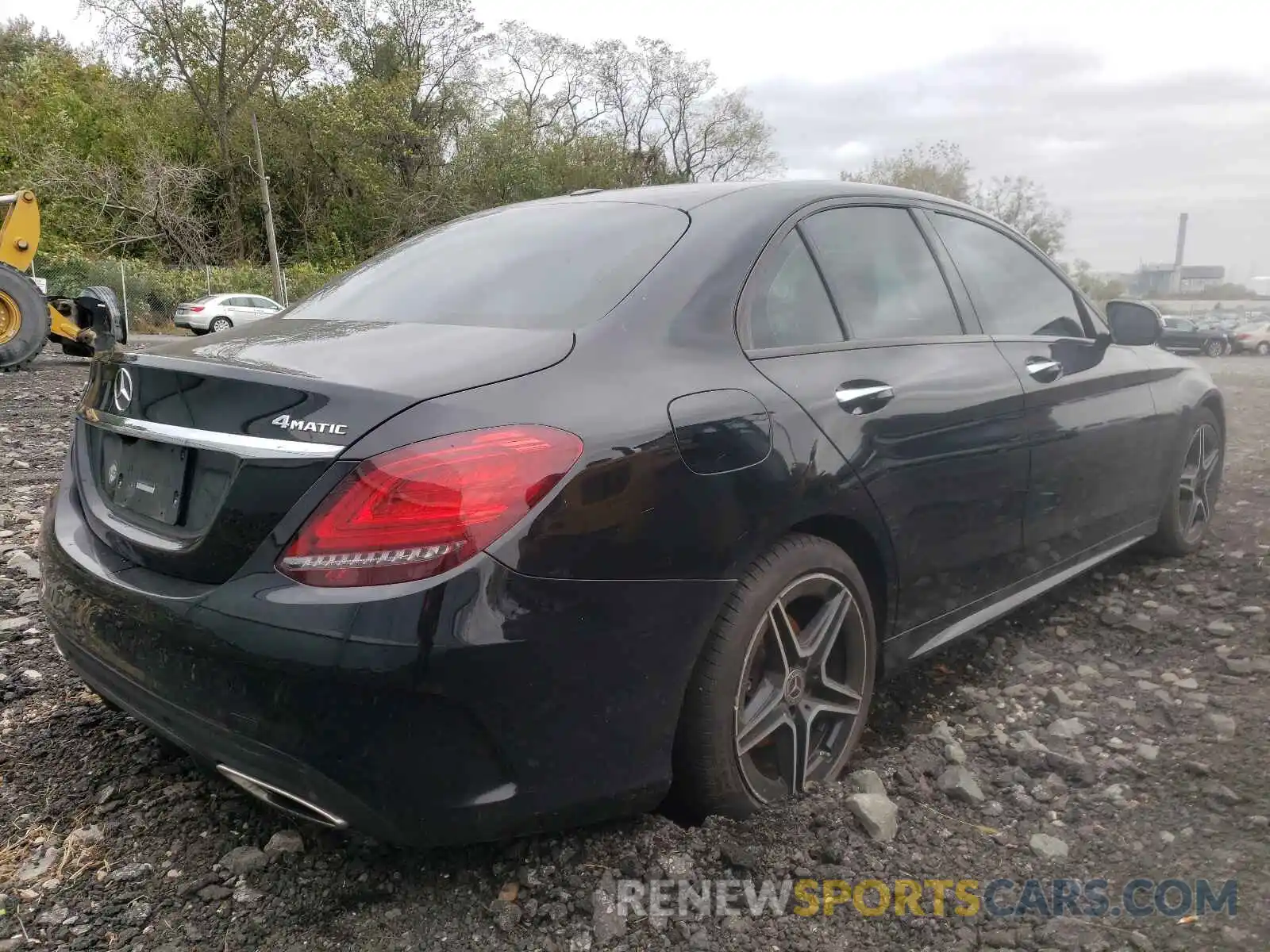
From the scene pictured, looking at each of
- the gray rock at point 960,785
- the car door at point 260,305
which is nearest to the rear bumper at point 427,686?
the gray rock at point 960,785

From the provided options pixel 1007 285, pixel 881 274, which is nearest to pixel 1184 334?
pixel 1007 285

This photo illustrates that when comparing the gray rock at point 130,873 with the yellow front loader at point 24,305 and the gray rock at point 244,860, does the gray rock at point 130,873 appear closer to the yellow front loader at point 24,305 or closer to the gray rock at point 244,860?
the gray rock at point 244,860

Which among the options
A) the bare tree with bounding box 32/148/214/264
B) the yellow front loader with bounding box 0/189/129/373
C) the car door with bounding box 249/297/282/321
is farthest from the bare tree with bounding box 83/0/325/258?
the yellow front loader with bounding box 0/189/129/373

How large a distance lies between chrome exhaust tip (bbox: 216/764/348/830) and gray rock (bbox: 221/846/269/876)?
304mm

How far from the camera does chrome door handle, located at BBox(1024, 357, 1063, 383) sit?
9.95 feet

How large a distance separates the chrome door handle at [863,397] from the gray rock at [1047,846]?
3.47ft

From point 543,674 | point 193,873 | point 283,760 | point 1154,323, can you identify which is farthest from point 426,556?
point 1154,323

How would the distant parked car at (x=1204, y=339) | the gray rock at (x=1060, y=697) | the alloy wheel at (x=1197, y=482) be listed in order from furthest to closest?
the distant parked car at (x=1204, y=339), the alloy wheel at (x=1197, y=482), the gray rock at (x=1060, y=697)

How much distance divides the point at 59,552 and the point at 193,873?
0.75 meters

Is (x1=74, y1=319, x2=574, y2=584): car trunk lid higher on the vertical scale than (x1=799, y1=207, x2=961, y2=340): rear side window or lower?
lower

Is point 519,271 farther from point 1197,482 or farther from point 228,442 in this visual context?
point 1197,482

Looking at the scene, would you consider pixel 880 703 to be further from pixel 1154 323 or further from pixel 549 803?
pixel 1154 323

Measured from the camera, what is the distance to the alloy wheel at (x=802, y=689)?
82.9 inches

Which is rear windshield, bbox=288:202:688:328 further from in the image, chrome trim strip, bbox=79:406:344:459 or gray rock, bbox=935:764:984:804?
gray rock, bbox=935:764:984:804
